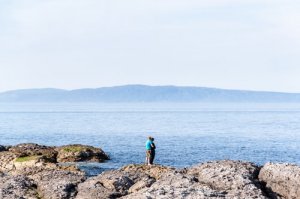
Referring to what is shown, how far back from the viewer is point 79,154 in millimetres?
66875

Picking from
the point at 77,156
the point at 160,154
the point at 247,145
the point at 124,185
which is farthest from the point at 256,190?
the point at 247,145

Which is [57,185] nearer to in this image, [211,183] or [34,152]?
[211,183]

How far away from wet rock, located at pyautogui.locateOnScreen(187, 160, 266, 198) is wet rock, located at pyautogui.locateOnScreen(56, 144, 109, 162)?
48070mm

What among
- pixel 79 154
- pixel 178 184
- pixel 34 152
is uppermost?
pixel 178 184

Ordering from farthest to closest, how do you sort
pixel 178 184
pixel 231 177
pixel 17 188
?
pixel 17 188 → pixel 231 177 → pixel 178 184

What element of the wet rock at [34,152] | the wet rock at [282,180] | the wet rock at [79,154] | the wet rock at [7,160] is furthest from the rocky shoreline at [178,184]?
the wet rock at [79,154]

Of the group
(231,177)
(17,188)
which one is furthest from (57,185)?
(231,177)

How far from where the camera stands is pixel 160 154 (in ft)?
270

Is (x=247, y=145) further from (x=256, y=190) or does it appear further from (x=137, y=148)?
(x=256, y=190)

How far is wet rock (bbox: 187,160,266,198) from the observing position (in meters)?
15.7

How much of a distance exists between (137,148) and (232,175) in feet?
257

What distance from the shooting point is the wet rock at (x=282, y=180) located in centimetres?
1684

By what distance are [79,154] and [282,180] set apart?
5143cm

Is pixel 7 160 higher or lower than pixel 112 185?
lower
